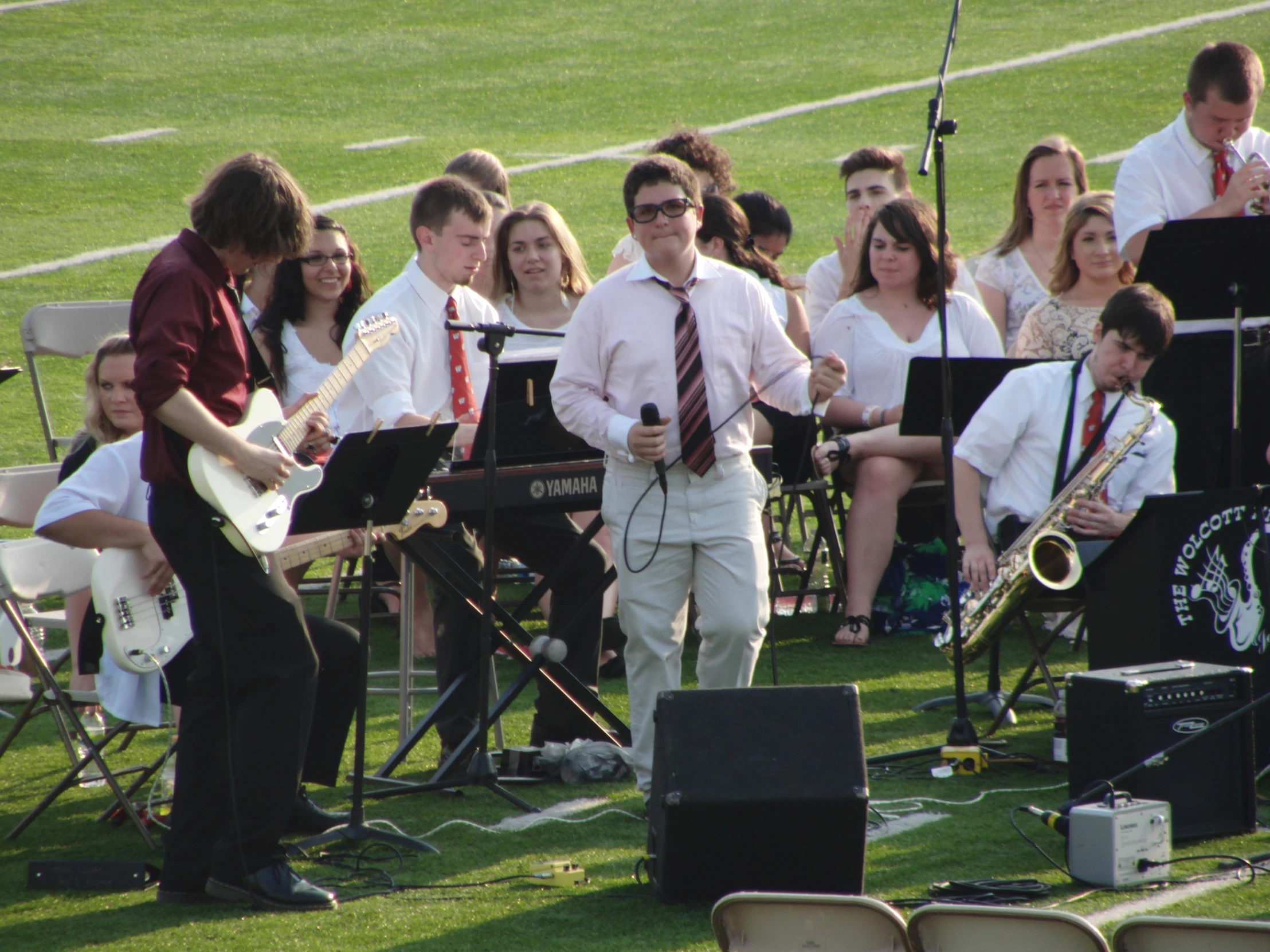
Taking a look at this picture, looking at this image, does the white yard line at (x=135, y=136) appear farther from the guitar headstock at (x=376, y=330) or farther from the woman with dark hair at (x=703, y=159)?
the guitar headstock at (x=376, y=330)

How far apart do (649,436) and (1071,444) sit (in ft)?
6.97

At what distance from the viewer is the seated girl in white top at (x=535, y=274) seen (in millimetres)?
7000

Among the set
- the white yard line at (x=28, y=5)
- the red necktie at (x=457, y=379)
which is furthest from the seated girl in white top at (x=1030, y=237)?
the white yard line at (x=28, y=5)

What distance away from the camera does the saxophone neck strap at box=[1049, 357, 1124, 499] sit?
19.5 feet

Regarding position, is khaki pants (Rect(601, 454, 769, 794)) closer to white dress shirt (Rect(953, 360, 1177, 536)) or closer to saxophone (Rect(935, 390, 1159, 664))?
saxophone (Rect(935, 390, 1159, 664))

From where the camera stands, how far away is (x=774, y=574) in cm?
768

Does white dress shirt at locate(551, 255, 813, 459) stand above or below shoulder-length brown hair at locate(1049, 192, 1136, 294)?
below

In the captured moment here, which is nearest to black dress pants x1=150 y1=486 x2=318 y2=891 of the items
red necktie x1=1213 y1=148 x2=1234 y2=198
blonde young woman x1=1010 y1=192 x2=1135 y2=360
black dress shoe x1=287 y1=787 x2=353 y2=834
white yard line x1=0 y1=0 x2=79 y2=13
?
black dress shoe x1=287 y1=787 x2=353 y2=834

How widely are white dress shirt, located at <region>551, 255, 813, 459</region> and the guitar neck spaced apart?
2.10 feet

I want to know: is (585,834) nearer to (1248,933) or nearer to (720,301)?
(720,301)

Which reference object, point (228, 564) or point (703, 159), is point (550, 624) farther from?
point (703, 159)

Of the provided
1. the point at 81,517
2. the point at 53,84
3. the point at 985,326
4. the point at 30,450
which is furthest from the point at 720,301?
the point at 53,84

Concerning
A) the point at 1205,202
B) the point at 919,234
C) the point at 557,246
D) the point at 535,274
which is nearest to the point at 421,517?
the point at 535,274

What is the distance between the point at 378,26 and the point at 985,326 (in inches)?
963
